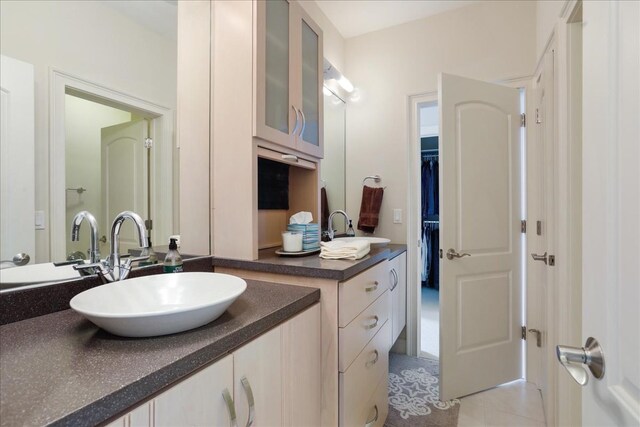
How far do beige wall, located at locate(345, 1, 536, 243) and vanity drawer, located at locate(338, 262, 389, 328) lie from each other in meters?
0.89

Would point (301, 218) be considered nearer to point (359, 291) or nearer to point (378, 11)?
point (359, 291)

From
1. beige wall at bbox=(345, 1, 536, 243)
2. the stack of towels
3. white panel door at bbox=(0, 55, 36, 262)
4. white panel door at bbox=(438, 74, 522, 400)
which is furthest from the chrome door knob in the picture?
white panel door at bbox=(0, 55, 36, 262)

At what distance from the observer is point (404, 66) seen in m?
2.39

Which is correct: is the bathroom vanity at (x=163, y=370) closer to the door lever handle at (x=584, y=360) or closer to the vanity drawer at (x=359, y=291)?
the vanity drawer at (x=359, y=291)

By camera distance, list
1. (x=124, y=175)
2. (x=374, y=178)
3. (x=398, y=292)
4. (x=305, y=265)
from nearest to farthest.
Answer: (x=124, y=175) → (x=305, y=265) → (x=398, y=292) → (x=374, y=178)

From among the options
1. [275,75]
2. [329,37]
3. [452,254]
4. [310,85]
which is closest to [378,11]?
[329,37]

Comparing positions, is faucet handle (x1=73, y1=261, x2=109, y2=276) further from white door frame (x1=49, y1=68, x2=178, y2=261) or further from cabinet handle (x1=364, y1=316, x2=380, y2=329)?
cabinet handle (x1=364, y1=316, x2=380, y2=329)

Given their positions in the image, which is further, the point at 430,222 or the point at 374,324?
the point at 430,222

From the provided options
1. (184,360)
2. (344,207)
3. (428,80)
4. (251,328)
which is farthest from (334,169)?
(184,360)

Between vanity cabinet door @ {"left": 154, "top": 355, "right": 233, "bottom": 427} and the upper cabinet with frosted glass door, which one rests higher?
the upper cabinet with frosted glass door

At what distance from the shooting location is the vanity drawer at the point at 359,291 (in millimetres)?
1154

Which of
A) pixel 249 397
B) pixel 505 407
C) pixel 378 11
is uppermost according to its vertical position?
pixel 378 11

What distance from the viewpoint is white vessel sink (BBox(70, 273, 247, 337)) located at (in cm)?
→ 65

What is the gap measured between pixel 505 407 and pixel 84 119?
248 cm
